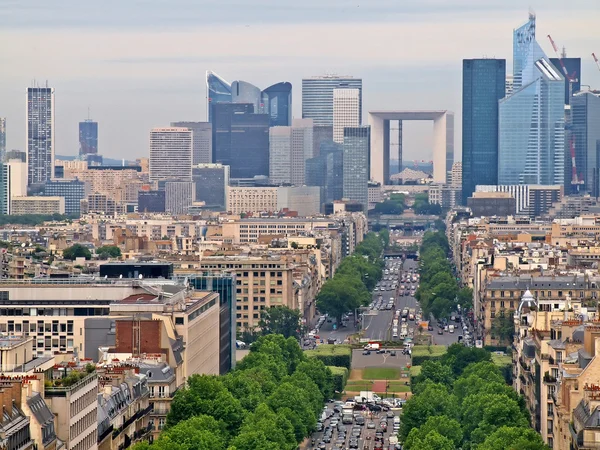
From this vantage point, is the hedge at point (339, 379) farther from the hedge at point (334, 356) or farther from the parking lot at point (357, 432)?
the hedge at point (334, 356)

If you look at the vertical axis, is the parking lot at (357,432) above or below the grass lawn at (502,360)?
below

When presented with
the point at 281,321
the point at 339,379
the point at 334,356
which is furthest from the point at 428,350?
the point at 281,321

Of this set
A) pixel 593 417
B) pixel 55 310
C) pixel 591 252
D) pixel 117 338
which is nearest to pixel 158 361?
pixel 117 338

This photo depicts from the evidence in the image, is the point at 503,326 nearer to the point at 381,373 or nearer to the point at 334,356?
the point at 381,373

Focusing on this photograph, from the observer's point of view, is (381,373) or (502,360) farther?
(381,373)

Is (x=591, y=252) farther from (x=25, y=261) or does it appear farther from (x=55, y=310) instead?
(x=55, y=310)

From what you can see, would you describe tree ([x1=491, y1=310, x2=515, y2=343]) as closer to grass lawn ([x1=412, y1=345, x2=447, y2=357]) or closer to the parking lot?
grass lawn ([x1=412, y1=345, x2=447, y2=357])

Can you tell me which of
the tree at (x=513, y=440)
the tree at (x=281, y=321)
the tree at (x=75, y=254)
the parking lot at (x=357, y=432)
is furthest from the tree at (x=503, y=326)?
the tree at (x=513, y=440)

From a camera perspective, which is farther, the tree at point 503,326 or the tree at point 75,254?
the tree at point 75,254
